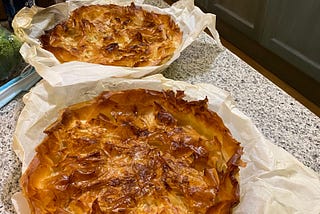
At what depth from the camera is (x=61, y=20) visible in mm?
1147

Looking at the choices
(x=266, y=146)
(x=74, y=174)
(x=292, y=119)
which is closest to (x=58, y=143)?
(x=74, y=174)

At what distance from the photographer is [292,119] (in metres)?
0.89

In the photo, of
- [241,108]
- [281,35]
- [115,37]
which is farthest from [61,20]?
[281,35]

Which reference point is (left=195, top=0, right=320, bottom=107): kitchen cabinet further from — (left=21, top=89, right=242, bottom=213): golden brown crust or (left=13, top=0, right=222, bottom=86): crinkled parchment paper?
(left=21, top=89, right=242, bottom=213): golden brown crust

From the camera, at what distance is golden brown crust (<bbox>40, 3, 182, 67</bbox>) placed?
0.98 metres

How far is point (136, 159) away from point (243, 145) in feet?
0.63

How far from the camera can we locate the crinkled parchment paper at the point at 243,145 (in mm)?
639

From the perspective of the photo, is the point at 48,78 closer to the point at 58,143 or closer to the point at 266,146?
the point at 58,143

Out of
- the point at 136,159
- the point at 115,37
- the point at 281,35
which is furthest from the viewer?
the point at 281,35

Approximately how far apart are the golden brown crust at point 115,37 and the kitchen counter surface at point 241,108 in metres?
0.07

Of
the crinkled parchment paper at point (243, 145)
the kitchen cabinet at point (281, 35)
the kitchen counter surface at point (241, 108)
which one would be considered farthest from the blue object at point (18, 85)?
the kitchen cabinet at point (281, 35)

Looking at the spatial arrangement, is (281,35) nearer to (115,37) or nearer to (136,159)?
(115,37)

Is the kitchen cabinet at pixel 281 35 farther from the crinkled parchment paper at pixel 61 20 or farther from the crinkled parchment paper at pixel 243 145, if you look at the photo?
the crinkled parchment paper at pixel 243 145

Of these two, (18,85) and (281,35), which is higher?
(18,85)
